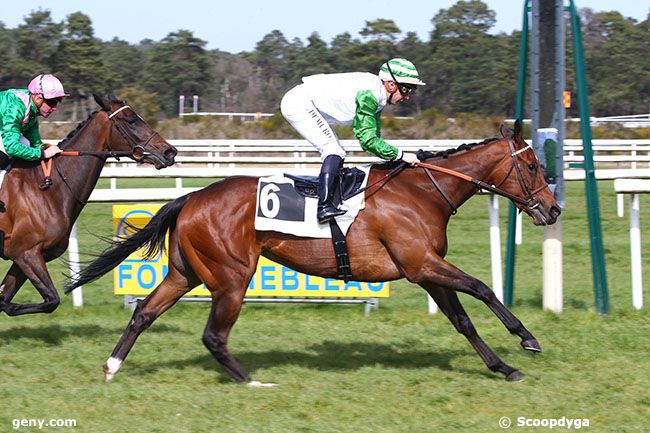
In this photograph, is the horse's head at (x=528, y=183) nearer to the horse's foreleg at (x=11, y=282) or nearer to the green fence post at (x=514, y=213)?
the green fence post at (x=514, y=213)

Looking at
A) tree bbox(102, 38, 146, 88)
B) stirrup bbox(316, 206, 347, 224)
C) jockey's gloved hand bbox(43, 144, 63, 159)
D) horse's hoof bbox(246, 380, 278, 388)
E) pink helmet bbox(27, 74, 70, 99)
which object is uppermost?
tree bbox(102, 38, 146, 88)

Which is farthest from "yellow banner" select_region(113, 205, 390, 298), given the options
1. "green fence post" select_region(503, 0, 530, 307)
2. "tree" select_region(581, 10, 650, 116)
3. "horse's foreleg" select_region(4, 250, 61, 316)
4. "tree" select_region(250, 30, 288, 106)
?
"tree" select_region(250, 30, 288, 106)

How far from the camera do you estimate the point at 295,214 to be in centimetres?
559

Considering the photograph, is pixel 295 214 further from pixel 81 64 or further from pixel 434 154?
pixel 81 64

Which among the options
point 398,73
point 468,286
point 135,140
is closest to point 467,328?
point 468,286

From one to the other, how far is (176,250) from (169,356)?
827 millimetres

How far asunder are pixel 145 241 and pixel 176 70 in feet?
153

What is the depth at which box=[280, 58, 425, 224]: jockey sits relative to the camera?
547cm

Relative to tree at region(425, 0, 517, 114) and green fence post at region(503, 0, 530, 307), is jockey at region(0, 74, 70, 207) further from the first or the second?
tree at region(425, 0, 517, 114)

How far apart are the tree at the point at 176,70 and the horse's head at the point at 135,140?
45313 millimetres

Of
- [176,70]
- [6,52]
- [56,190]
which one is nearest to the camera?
[56,190]

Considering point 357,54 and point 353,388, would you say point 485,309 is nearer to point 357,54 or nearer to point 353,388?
point 353,388

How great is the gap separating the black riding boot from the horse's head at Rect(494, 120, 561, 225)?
1.02 meters

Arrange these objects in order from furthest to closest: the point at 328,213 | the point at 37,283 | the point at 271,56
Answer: the point at 271,56 < the point at 37,283 < the point at 328,213
